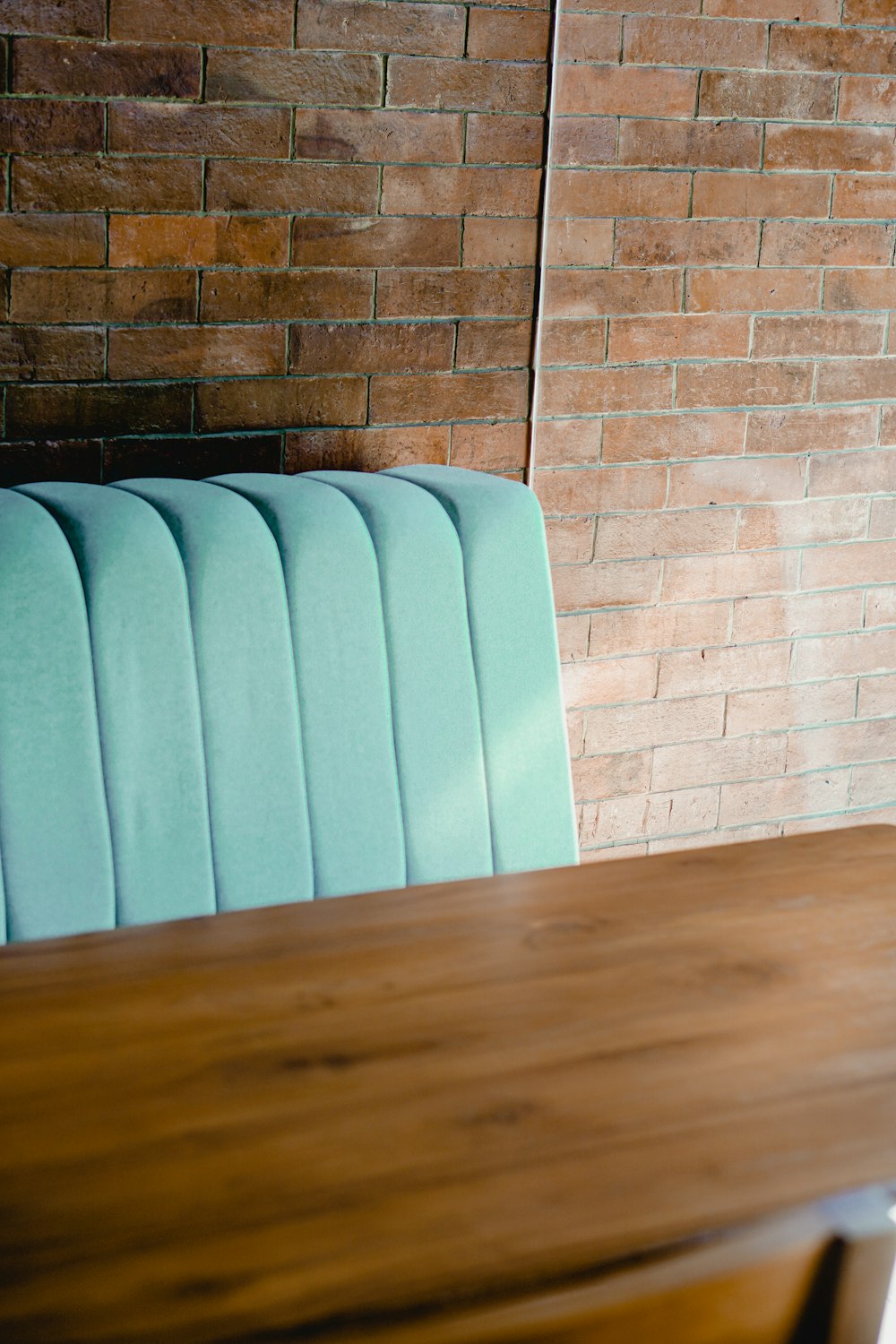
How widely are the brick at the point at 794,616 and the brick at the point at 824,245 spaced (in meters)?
0.67

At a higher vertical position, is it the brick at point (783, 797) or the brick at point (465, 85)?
the brick at point (465, 85)

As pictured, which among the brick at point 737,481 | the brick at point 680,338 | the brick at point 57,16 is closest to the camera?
the brick at point 57,16

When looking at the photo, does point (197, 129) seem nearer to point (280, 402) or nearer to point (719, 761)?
point (280, 402)

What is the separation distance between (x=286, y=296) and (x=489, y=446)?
0.46 metres

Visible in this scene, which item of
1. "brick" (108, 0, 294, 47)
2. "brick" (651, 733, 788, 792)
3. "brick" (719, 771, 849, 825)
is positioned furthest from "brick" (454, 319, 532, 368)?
"brick" (719, 771, 849, 825)

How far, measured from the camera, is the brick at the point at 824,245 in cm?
268

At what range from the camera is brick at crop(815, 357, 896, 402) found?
2.82 metres

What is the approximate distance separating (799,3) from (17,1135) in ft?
7.98

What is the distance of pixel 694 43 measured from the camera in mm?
2521

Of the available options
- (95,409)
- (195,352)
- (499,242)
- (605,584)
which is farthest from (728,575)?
(95,409)

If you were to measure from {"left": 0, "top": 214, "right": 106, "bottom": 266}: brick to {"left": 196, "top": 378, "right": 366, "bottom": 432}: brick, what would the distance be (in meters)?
0.27

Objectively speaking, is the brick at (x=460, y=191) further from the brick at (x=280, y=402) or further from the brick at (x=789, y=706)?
the brick at (x=789, y=706)

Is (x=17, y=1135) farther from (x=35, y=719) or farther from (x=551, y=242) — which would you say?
(x=551, y=242)

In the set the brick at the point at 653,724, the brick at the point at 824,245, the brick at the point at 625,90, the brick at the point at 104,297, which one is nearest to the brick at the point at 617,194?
the brick at the point at 625,90
